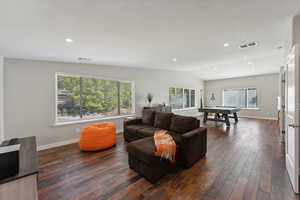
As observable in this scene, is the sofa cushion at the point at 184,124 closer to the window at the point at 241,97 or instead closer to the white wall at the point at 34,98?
the white wall at the point at 34,98

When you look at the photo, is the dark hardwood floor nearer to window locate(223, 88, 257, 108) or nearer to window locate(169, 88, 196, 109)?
window locate(169, 88, 196, 109)

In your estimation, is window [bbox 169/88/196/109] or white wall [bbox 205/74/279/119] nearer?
white wall [bbox 205/74/279/119]

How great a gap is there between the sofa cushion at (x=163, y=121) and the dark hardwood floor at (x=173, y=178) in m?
1.11

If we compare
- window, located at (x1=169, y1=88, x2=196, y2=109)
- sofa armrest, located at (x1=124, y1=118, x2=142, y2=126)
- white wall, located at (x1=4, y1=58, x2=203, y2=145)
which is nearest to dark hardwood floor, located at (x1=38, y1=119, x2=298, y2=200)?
white wall, located at (x1=4, y1=58, x2=203, y2=145)

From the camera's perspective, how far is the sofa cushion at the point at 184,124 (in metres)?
2.95

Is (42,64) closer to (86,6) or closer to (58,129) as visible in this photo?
(58,129)

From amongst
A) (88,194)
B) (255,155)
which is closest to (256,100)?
(255,155)

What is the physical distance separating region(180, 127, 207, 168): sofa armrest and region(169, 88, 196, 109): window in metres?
4.44

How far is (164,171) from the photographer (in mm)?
2225

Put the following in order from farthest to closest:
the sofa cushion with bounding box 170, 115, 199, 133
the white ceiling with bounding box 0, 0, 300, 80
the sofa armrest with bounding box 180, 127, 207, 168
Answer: the sofa cushion with bounding box 170, 115, 199, 133 → the sofa armrest with bounding box 180, 127, 207, 168 → the white ceiling with bounding box 0, 0, 300, 80

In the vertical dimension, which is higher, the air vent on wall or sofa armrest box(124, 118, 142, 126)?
the air vent on wall

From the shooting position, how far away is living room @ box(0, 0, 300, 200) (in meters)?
1.77

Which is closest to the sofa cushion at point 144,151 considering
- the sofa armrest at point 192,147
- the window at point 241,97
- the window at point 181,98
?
the sofa armrest at point 192,147

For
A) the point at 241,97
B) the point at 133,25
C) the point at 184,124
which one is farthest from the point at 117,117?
the point at 241,97
